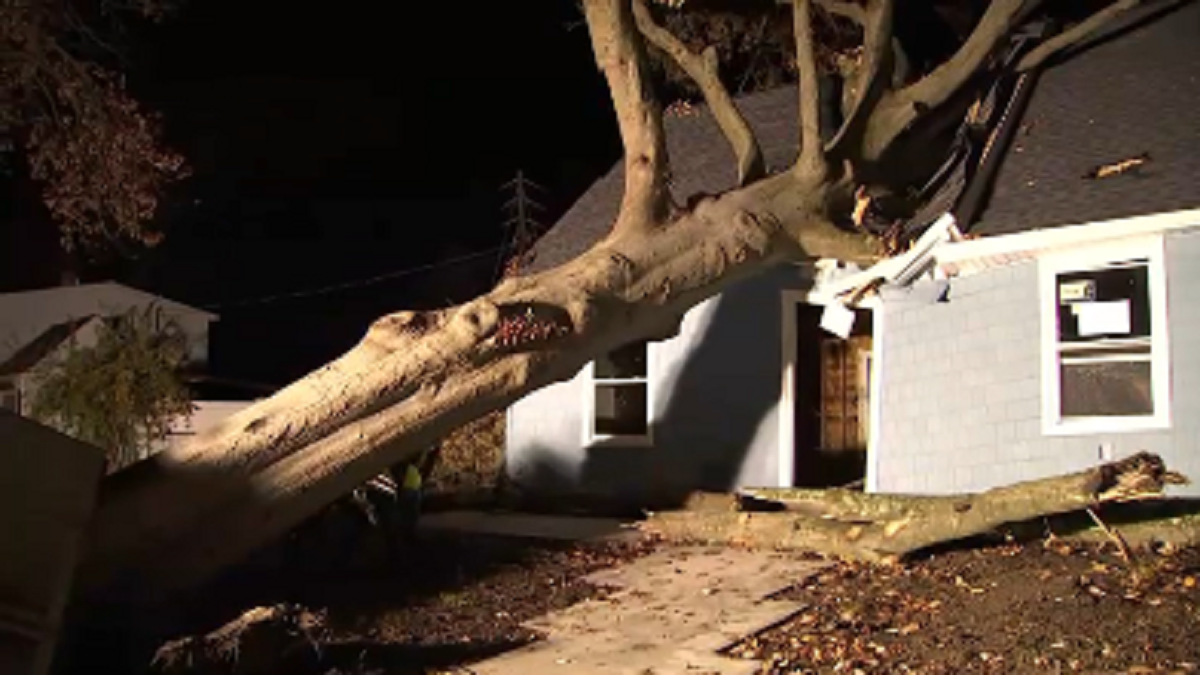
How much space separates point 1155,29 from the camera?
12320mm

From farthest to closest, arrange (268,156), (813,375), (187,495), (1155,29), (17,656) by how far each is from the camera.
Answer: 1. (268,156)
2. (813,375)
3. (1155,29)
4. (187,495)
5. (17,656)

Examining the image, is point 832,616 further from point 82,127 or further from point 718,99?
point 82,127

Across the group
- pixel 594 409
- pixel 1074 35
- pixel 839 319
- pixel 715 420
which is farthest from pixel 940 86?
pixel 594 409

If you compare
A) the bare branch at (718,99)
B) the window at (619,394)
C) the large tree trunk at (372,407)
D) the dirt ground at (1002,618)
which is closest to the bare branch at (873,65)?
the bare branch at (718,99)

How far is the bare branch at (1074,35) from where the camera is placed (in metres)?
12.2

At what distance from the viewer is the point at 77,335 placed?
2025 cm

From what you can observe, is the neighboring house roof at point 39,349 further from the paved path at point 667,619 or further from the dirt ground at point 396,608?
the paved path at point 667,619

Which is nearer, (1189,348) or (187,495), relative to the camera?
(187,495)

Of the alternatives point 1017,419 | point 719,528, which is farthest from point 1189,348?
point 719,528

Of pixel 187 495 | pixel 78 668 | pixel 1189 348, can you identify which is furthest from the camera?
pixel 1189 348

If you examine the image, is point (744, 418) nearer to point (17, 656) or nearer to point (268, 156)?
point (17, 656)

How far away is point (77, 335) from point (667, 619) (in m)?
15.6

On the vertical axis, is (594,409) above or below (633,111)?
below

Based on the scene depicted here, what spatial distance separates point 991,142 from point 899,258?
80.8 inches
